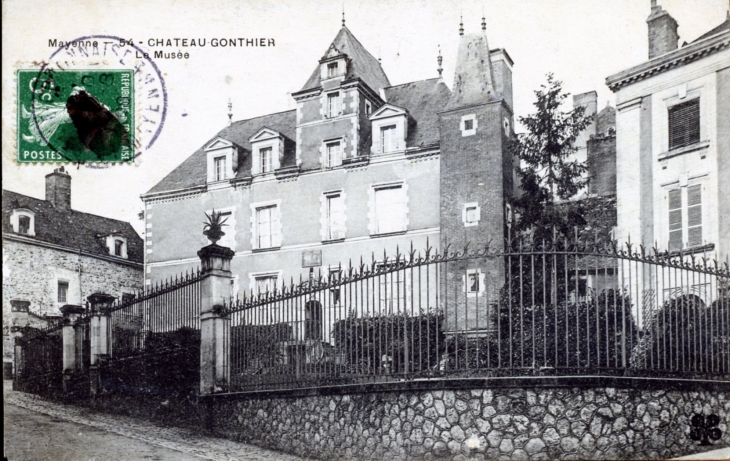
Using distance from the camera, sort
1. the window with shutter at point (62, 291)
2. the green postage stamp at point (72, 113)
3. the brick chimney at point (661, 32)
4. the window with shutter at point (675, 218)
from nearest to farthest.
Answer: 1. the green postage stamp at point (72, 113)
2. the brick chimney at point (661, 32)
3. the window with shutter at point (675, 218)
4. the window with shutter at point (62, 291)

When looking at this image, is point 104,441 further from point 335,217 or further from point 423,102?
point 423,102

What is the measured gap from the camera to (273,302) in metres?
10.3

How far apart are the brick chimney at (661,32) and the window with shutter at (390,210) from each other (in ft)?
25.0

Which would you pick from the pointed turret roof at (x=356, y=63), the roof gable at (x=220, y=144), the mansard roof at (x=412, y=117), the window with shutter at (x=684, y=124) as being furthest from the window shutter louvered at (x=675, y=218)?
the roof gable at (x=220, y=144)

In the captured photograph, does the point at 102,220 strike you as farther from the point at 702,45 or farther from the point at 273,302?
the point at 702,45

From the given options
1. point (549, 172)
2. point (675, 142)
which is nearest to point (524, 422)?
point (675, 142)

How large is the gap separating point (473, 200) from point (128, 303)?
10.1 metres

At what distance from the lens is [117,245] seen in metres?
16.9

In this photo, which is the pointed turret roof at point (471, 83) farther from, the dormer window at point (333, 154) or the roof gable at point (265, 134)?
the roof gable at point (265, 134)

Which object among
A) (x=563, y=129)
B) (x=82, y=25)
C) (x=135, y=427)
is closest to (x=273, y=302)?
(x=135, y=427)

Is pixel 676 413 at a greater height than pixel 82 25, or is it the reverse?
pixel 82 25

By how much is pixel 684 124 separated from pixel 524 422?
8.49m

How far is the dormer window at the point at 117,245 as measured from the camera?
16006 millimetres

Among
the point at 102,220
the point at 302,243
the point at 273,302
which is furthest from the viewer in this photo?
the point at 302,243
